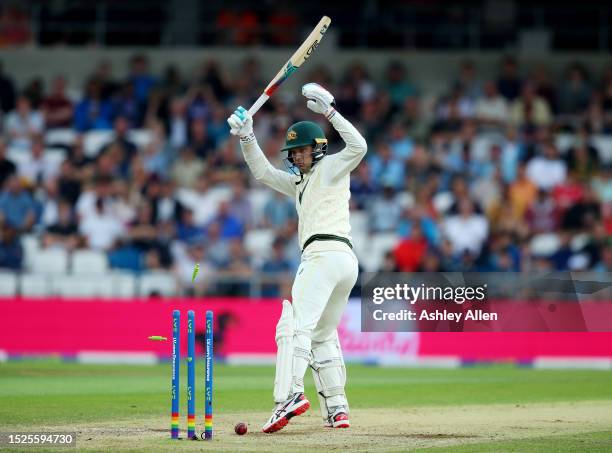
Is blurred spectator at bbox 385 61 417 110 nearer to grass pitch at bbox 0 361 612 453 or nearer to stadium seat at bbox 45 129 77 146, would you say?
stadium seat at bbox 45 129 77 146

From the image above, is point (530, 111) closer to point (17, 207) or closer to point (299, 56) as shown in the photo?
point (17, 207)

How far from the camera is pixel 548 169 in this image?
21438 mm

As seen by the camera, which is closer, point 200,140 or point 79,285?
point 79,285

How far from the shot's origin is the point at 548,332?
1856cm

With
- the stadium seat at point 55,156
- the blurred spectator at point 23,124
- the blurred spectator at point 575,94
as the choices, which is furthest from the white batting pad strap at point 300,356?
→ the blurred spectator at point 575,94

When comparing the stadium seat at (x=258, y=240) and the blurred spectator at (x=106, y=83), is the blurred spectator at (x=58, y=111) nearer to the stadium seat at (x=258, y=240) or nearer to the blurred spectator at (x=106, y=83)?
the blurred spectator at (x=106, y=83)

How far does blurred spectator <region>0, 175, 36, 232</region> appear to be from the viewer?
20.2m

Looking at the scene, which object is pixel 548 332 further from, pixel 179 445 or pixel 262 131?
pixel 179 445

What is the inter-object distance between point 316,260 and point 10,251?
10.7 meters

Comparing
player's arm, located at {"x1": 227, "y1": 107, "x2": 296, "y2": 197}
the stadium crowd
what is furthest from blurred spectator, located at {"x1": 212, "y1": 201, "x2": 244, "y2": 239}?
player's arm, located at {"x1": 227, "y1": 107, "x2": 296, "y2": 197}

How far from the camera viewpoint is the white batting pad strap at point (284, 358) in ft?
30.5

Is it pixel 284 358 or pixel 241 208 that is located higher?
pixel 241 208

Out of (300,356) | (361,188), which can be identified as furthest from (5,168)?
(300,356)

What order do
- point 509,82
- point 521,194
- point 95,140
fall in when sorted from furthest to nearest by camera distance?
point 509,82, point 95,140, point 521,194
